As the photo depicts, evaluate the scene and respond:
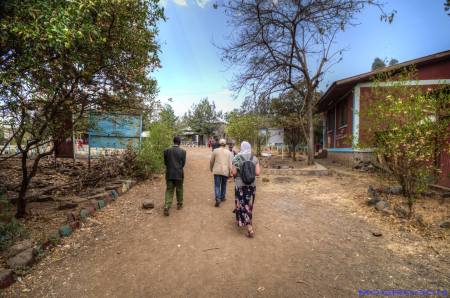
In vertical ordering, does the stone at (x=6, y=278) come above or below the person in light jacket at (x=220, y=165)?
below

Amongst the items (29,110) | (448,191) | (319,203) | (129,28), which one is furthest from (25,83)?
(448,191)

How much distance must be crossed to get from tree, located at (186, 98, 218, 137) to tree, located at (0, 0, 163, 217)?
1840 inches

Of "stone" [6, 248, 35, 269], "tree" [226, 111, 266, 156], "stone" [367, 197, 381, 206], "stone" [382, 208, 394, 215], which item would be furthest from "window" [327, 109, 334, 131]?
"stone" [6, 248, 35, 269]

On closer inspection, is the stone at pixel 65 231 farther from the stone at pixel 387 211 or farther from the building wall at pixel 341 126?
the building wall at pixel 341 126

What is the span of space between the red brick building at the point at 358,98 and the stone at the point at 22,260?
7.39 m

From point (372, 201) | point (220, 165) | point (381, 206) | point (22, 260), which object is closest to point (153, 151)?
point (220, 165)

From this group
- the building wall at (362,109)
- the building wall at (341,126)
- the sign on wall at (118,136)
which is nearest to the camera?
the building wall at (362,109)

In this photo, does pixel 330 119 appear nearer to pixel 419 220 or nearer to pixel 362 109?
pixel 362 109

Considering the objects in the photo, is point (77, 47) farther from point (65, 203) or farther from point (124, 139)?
point (124, 139)

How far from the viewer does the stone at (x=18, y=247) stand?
3.68 meters

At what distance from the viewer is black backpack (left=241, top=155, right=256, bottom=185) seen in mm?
4578

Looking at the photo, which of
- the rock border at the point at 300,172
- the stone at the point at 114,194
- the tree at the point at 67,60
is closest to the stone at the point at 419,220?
the rock border at the point at 300,172

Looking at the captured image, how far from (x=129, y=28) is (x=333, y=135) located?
16352mm

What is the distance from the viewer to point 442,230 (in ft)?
15.2
